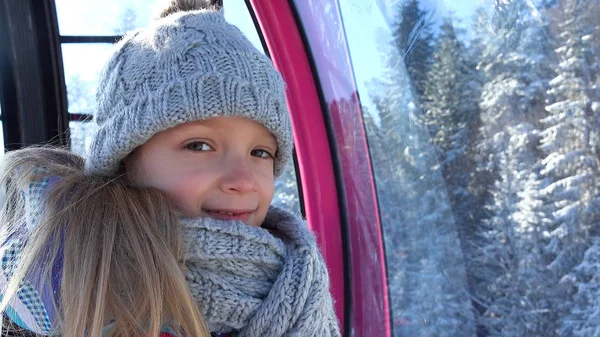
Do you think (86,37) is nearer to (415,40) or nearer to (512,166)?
(415,40)

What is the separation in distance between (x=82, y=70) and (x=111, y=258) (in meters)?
1.36

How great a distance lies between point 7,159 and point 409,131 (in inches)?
36.0

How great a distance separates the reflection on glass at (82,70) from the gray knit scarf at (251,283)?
131 cm

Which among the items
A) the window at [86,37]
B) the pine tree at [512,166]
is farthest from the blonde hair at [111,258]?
the window at [86,37]

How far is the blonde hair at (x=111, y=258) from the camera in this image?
1.08 metres

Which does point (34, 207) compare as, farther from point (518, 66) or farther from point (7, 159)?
point (518, 66)

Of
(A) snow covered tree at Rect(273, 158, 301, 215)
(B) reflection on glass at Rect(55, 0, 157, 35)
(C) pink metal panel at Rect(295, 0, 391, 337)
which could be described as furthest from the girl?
(B) reflection on glass at Rect(55, 0, 157, 35)

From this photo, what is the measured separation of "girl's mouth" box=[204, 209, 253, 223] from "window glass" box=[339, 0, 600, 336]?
532 millimetres

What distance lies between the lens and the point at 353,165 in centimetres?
203

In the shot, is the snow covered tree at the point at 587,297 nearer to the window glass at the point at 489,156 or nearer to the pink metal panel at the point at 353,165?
the window glass at the point at 489,156

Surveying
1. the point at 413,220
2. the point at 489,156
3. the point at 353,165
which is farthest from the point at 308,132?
the point at 489,156

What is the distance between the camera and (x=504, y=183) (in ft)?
4.72

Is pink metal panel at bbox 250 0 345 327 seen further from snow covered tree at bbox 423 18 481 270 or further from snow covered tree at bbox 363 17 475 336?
snow covered tree at bbox 423 18 481 270

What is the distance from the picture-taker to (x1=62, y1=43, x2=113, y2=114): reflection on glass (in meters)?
2.32
